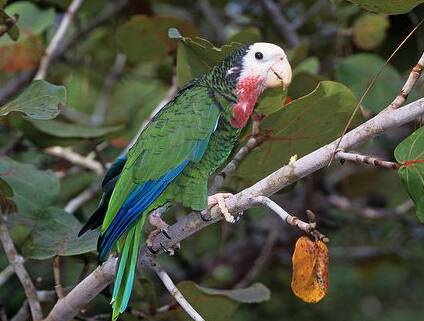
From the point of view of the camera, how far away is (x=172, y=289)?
45.0 inches

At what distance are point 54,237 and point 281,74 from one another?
20.3 inches

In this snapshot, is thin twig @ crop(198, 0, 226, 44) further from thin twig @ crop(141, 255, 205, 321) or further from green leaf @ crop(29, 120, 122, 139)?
thin twig @ crop(141, 255, 205, 321)

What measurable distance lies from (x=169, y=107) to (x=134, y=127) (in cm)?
61

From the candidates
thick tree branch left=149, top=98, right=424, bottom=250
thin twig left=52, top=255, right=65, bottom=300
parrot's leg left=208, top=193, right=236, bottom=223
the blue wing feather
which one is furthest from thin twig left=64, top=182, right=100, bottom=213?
thick tree branch left=149, top=98, right=424, bottom=250

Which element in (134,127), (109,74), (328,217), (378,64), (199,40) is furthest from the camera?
(109,74)

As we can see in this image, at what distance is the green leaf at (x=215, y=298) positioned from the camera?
55.5 inches

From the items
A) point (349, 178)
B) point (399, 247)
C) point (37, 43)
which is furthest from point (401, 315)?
point (37, 43)

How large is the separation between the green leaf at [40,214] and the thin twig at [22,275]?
6cm

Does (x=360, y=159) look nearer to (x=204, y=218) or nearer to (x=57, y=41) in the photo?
(x=204, y=218)

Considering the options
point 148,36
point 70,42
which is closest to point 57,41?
point 148,36

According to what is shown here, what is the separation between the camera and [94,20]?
7.59ft

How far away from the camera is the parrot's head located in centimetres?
137

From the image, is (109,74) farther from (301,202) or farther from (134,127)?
(301,202)

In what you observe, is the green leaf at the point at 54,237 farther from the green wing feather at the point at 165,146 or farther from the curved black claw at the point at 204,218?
the curved black claw at the point at 204,218
